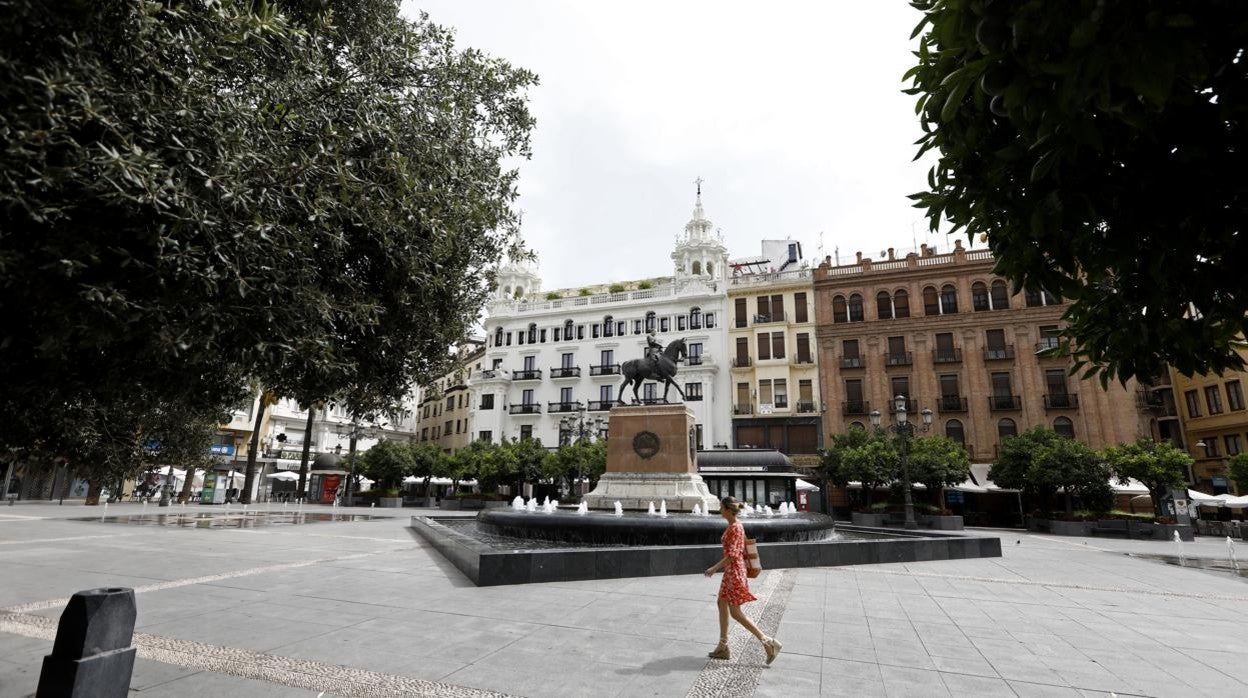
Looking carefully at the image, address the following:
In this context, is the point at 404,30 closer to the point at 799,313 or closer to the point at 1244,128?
the point at 1244,128

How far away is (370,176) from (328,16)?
145cm

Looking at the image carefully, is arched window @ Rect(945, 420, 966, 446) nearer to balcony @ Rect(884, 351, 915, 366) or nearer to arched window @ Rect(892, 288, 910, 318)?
balcony @ Rect(884, 351, 915, 366)

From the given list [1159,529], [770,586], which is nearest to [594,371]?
[1159,529]

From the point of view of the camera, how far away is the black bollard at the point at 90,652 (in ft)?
12.6

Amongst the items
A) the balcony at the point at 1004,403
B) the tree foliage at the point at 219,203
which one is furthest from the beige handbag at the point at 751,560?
the balcony at the point at 1004,403

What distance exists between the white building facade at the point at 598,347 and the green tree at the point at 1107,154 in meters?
41.4

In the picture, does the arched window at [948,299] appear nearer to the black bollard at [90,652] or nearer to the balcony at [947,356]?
the balcony at [947,356]

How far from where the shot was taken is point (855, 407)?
1635 inches

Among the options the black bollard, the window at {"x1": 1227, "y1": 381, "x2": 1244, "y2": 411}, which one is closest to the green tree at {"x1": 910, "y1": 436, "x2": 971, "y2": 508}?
the window at {"x1": 1227, "y1": 381, "x2": 1244, "y2": 411}

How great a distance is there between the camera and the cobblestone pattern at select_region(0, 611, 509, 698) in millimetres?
4816

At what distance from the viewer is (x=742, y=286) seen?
1870 inches

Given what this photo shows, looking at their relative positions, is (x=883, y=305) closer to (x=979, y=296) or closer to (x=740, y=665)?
(x=979, y=296)

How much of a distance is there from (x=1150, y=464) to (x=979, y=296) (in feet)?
55.6

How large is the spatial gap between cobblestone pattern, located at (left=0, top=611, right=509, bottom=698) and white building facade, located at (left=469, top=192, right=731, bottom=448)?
132 feet
